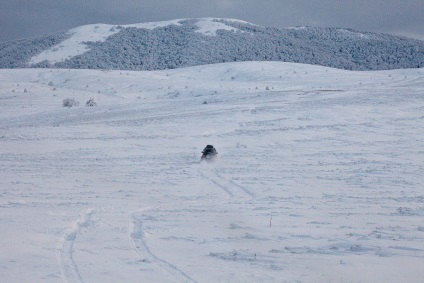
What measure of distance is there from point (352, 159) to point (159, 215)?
25.7 feet

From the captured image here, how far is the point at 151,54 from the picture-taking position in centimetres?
7094

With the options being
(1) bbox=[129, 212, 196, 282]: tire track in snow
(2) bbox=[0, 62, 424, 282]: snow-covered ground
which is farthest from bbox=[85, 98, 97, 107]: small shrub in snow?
(1) bbox=[129, 212, 196, 282]: tire track in snow

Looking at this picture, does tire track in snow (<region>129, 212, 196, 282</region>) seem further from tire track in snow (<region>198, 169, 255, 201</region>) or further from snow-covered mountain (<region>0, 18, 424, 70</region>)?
snow-covered mountain (<region>0, 18, 424, 70</region>)

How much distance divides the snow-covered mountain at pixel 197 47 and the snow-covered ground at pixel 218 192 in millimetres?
39257

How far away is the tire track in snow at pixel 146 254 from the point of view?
20.3 ft

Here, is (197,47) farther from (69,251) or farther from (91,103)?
(69,251)

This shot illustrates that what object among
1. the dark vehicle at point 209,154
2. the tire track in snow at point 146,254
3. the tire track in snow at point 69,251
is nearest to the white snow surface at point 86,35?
the dark vehicle at point 209,154

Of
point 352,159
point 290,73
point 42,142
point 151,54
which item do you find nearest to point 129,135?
point 42,142

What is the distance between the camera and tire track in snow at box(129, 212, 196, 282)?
6180mm

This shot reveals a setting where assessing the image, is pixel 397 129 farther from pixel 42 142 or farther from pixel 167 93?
pixel 167 93

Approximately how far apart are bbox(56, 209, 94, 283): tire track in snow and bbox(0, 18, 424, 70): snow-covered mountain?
54.6 m

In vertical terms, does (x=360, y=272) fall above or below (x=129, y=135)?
below

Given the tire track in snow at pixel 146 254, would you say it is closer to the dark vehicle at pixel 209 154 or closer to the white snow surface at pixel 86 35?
the dark vehicle at pixel 209 154

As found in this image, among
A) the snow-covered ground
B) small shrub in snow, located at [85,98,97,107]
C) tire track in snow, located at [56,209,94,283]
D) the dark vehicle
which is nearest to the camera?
tire track in snow, located at [56,209,94,283]
